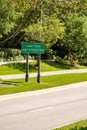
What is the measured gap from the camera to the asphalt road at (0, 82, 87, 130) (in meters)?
15.2

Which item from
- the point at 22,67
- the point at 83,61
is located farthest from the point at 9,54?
the point at 83,61

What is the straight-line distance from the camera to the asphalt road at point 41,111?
15.2m

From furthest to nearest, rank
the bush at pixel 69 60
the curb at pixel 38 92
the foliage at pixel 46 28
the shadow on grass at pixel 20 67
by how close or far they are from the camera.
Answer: the bush at pixel 69 60
the foliage at pixel 46 28
the shadow on grass at pixel 20 67
the curb at pixel 38 92

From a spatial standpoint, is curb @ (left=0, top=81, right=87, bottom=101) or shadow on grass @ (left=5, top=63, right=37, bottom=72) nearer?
curb @ (left=0, top=81, right=87, bottom=101)

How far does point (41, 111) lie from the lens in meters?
18.8

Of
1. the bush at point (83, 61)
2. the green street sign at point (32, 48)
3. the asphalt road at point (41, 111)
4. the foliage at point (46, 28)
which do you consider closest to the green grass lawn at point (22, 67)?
the foliage at point (46, 28)

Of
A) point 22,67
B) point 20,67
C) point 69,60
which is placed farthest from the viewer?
point 69,60

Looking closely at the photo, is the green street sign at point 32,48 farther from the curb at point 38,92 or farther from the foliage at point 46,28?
the foliage at point 46,28

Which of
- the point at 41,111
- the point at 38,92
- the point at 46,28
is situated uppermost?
the point at 46,28

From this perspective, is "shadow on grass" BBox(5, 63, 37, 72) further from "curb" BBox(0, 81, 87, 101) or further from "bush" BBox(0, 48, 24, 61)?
"curb" BBox(0, 81, 87, 101)

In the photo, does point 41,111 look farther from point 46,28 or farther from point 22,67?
point 46,28

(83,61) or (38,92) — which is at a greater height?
(38,92)

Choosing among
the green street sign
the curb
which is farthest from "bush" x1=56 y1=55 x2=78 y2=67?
the green street sign

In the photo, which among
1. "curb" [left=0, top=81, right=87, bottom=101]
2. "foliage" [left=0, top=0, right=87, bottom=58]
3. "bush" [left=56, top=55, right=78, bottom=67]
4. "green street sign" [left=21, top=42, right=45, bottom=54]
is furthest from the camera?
"bush" [left=56, top=55, right=78, bottom=67]
